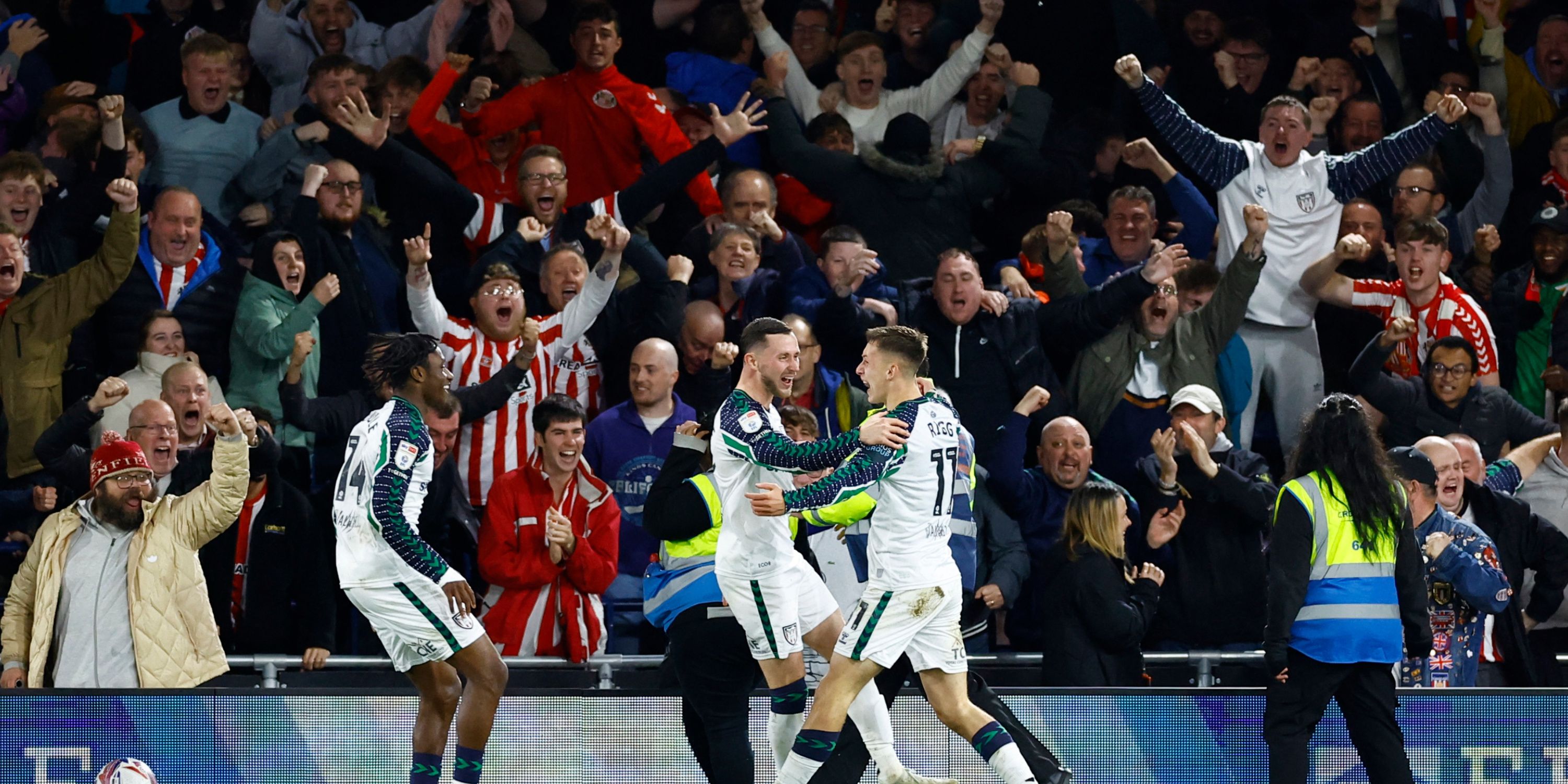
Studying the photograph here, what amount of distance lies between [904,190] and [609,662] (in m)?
4.05

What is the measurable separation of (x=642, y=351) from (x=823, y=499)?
303 cm

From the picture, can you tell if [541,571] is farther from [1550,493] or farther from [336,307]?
[1550,493]

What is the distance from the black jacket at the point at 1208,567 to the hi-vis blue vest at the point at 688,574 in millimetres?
2704

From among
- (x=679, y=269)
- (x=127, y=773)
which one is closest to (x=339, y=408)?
(x=679, y=269)

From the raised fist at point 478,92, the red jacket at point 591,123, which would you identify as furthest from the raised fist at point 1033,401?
the raised fist at point 478,92

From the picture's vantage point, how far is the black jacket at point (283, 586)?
355 inches

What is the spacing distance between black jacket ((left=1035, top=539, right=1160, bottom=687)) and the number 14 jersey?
8.87ft

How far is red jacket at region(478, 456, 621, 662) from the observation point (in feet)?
29.6

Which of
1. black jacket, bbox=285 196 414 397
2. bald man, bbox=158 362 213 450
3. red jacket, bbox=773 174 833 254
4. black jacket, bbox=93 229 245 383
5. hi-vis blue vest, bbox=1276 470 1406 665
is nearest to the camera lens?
hi-vis blue vest, bbox=1276 470 1406 665

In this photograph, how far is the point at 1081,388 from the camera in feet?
34.9

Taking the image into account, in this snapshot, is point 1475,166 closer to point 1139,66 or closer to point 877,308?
Answer: point 1139,66

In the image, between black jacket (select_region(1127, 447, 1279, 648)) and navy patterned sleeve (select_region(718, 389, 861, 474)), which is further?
black jacket (select_region(1127, 447, 1279, 648))

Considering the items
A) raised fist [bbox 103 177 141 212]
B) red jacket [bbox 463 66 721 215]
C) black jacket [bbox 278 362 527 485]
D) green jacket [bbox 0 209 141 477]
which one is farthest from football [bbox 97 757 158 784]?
red jacket [bbox 463 66 721 215]

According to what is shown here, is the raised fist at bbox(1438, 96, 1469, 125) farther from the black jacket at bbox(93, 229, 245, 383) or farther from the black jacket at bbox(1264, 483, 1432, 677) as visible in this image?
the black jacket at bbox(93, 229, 245, 383)
